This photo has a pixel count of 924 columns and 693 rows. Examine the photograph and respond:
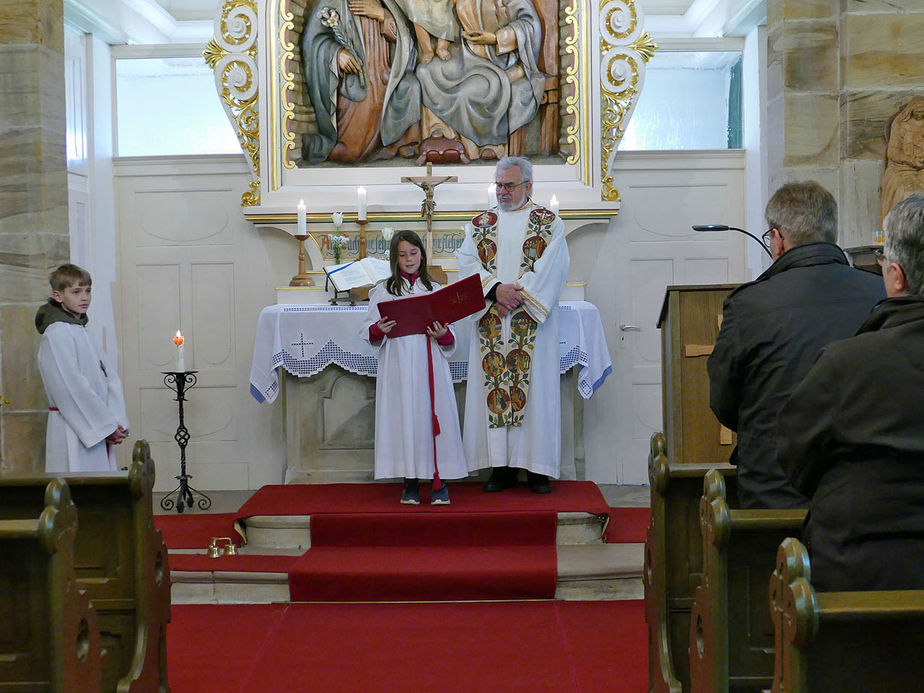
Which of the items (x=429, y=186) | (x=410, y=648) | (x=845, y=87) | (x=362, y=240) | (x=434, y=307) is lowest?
(x=410, y=648)

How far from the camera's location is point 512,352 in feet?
20.6

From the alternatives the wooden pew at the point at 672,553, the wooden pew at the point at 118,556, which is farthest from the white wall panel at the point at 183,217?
the wooden pew at the point at 672,553

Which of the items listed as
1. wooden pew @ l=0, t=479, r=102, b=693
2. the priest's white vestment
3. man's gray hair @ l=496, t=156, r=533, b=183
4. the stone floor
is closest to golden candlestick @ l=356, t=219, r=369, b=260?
the priest's white vestment

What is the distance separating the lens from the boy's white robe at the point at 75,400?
536 centimetres

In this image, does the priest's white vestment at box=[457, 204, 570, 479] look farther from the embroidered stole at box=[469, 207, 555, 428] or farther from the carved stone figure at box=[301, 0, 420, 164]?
the carved stone figure at box=[301, 0, 420, 164]

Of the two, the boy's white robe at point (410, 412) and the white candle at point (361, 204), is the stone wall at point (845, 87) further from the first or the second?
the white candle at point (361, 204)

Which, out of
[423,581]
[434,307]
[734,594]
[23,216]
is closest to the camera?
[734,594]

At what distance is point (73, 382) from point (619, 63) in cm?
440

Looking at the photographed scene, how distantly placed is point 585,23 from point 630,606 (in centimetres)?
437

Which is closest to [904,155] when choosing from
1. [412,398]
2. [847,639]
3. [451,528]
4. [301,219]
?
[412,398]

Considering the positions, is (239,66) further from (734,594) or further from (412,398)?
(734,594)

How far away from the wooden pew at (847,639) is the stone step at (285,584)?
10.6ft

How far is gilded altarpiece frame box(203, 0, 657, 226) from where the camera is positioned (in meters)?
7.64

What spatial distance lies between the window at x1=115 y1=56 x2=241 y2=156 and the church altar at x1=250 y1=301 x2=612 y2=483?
2052 millimetres
